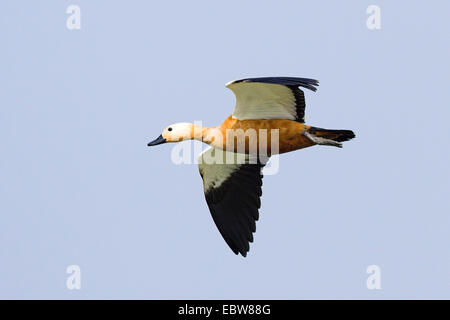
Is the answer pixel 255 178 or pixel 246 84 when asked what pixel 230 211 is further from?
pixel 246 84

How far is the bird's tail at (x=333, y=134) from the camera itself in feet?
33.6

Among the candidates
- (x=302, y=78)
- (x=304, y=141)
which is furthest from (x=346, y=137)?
(x=302, y=78)

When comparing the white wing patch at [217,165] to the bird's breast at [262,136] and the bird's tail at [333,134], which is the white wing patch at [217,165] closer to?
the bird's breast at [262,136]

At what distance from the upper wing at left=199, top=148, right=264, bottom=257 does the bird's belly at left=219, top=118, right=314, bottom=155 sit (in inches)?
33.5

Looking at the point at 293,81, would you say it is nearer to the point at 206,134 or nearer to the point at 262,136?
the point at 262,136

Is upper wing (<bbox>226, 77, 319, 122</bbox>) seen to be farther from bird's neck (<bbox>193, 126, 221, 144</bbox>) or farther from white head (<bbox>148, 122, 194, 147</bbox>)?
white head (<bbox>148, 122, 194, 147</bbox>)

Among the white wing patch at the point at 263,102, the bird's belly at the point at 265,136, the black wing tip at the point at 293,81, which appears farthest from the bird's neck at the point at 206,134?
the black wing tip at the point at 293,81

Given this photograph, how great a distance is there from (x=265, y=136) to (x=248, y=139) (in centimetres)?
21

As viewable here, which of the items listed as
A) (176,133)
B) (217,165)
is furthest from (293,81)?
(217,165)

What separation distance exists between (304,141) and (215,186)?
5.69 feet

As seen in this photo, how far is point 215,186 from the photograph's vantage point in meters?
11.6

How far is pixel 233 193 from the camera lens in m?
11.5

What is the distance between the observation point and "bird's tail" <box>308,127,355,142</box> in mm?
10242
